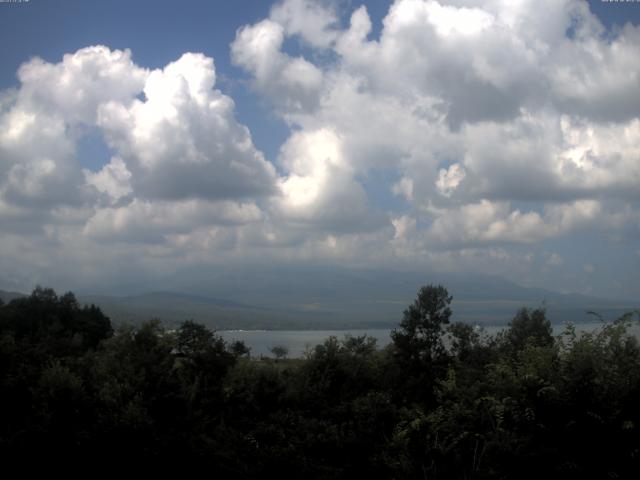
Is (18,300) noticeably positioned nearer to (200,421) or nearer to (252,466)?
(200,421)

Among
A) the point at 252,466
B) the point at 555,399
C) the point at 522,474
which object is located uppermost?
the point at 555,399

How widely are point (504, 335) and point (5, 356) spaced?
30.1m

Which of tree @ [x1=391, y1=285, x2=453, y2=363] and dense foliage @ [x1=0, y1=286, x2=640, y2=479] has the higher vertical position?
tree @ [x1=391, y1=285, x2=453, y2=363]

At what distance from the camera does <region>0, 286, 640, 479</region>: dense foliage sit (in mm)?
16047

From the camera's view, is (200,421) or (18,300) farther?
(18,300)

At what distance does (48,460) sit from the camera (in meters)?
21.2

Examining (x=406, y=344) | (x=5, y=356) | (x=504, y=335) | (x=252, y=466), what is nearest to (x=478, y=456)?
(x=252, y=466)

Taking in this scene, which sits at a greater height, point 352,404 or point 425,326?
point 425,326

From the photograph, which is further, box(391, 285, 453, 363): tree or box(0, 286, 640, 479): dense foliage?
box(391, 285, 453, 363): tree

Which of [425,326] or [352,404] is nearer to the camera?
[352,404]

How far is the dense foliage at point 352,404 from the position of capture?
16.0m

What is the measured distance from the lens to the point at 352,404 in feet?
82.0

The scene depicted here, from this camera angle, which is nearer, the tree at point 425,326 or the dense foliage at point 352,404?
the dense foliage at point 352,404

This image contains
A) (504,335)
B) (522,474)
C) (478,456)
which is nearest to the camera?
(522,474)
